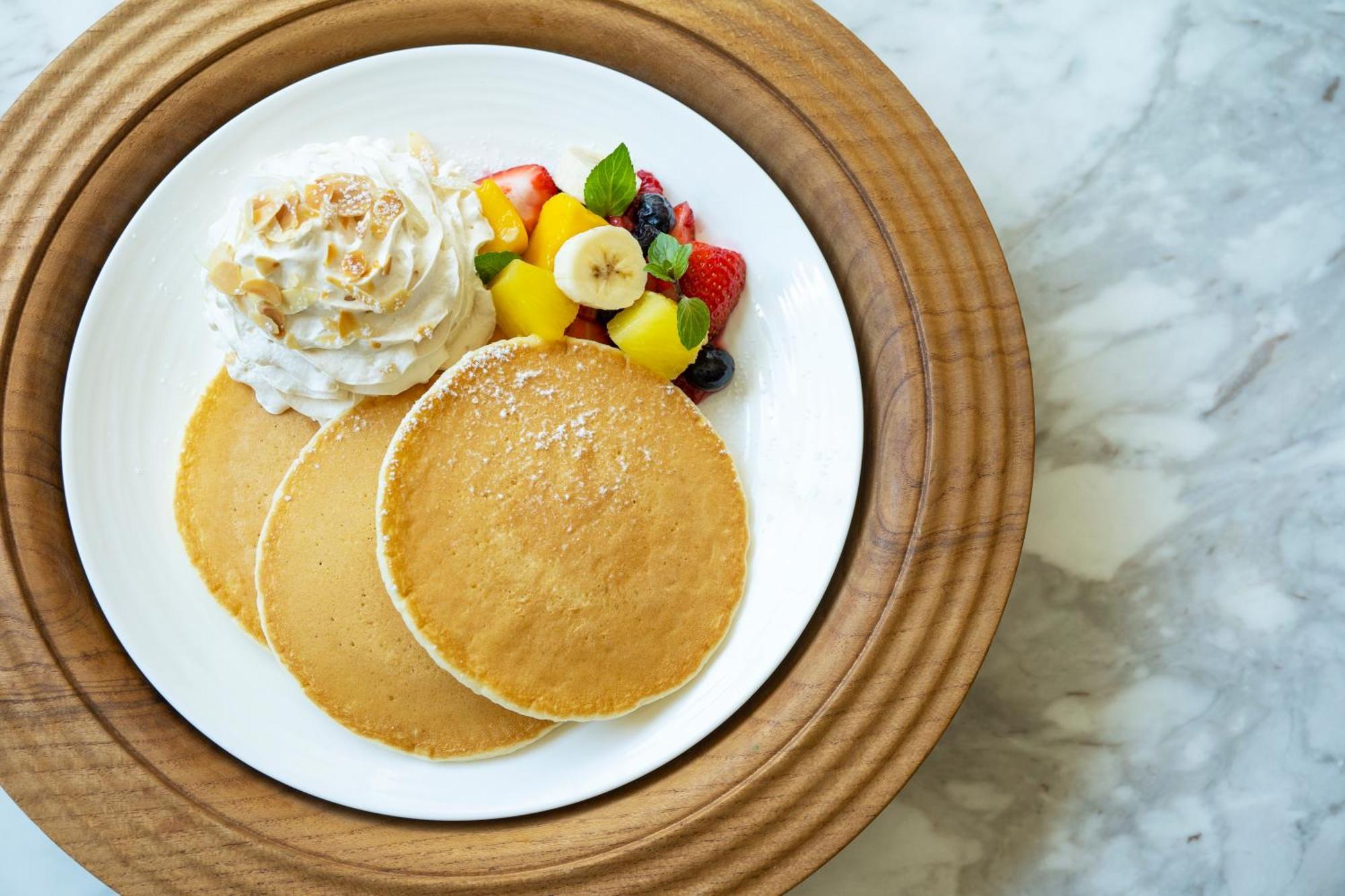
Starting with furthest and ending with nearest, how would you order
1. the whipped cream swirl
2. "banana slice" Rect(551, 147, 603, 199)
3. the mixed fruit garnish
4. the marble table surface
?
the marble table surface → "banana slice" Rect(551, 147, 603, 199) → the mixed fruit garnish → the whipped cream swirl

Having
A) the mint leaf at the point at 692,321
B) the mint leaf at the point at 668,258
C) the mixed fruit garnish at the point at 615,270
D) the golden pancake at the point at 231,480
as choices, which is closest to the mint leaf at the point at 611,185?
the mixed fruit garnish at the point at 615,270

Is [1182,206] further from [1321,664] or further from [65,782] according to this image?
[65,782]

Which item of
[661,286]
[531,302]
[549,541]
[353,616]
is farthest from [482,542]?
[661,286]

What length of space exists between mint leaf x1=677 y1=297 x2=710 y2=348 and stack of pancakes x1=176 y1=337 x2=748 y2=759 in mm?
122

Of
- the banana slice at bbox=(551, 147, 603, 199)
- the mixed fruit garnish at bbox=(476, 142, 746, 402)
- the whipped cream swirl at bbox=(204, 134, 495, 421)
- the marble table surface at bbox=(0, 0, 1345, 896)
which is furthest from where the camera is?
the marble table surface at bbox=(0, 0, 1345, 896)

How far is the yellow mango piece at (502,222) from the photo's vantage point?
1.55 metres

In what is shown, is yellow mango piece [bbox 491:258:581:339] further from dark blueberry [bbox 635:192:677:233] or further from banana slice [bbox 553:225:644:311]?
dark blueberry [bbox 635:192:677:233]

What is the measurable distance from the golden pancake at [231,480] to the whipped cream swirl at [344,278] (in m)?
0.05

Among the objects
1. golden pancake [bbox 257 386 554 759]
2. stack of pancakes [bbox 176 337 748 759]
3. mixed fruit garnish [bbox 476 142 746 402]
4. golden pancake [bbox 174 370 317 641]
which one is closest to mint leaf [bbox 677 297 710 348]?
mixed fruit garnish [bbox 476 142 746 402]

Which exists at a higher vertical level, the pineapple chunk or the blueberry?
the blueberry

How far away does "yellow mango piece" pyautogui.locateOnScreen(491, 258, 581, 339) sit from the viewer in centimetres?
150

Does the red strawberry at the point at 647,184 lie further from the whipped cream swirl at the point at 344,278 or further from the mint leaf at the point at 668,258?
the whipped cream swirl at the point at 344,278

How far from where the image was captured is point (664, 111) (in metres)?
1.61

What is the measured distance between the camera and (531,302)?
1509 millimetres
